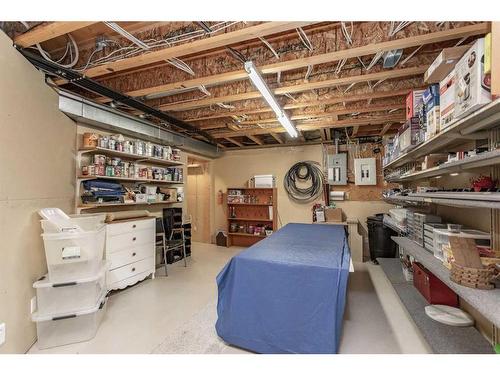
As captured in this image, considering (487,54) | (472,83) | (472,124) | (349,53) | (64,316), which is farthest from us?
(64,316)

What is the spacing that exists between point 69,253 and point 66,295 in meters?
0.43

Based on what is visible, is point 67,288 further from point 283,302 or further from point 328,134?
point 328,134

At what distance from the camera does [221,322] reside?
219 centimetres

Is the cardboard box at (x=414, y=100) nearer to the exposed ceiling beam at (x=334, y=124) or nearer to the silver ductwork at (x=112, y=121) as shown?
the exposed ceiling beam at (x=334, y=124)

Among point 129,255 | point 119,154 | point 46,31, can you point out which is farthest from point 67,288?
point 46,31

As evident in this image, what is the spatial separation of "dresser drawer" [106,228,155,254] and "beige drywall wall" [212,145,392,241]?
2.95 metres

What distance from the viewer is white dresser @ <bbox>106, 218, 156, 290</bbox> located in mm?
3270

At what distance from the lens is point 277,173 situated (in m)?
6.29

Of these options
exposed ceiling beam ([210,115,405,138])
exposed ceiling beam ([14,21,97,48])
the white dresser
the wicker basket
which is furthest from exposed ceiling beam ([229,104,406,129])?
exposed ceiling beam ([14,21,97,48])

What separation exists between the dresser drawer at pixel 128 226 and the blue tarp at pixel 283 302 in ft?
6.30

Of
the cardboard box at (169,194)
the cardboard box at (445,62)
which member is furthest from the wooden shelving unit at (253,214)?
the cardboard box at (445,62)

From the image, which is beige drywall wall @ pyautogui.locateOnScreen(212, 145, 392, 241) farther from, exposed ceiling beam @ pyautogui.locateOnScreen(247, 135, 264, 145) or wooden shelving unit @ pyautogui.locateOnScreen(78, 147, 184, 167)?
wooden shelving unit @ pyautogui.locateOnScreen(78, 147, 184, 167)
